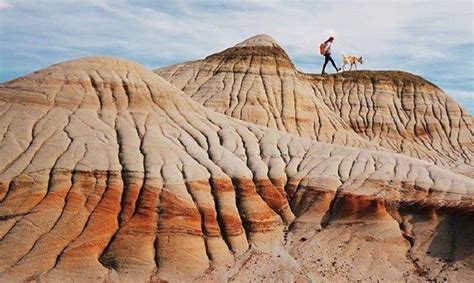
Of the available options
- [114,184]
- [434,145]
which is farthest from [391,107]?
[114,184]

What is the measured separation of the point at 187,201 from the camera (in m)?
20.8

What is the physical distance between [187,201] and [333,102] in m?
38.1

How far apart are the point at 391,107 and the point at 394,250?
126ft

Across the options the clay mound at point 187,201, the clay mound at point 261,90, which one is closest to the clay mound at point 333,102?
the clay mound at point 261,90

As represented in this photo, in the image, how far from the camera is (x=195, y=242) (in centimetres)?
1980

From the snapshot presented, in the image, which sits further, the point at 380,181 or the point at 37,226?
the point at 380,181

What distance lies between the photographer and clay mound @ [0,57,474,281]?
19.0m

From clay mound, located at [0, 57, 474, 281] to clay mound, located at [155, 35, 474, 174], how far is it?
20.1m

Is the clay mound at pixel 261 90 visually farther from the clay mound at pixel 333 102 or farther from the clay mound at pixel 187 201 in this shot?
the clay mound at pixel 187 201

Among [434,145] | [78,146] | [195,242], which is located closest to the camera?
[195,242]

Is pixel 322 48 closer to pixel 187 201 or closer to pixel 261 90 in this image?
pixel 261 90

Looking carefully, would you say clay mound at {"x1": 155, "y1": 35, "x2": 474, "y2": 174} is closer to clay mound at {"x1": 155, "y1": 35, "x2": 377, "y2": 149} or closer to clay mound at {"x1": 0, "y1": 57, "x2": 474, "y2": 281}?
clay mound at {"x1": 155, "y1": 35, "x2": 377, "y2": 149}

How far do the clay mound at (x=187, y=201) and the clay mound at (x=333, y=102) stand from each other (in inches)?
792

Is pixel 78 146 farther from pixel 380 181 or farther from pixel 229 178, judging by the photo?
pixel 380 181
